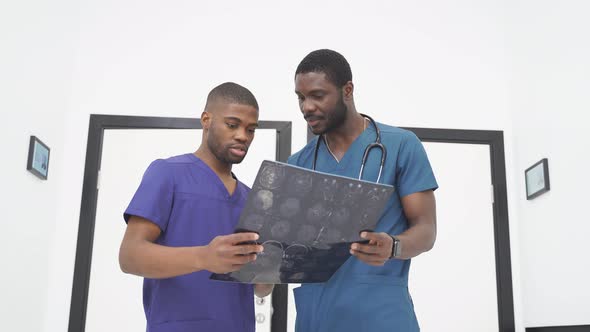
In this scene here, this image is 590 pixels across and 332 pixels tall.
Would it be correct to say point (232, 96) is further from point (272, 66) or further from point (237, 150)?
point (272, 66)

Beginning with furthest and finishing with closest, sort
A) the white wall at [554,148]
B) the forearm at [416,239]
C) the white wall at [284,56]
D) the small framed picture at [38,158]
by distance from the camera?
the white wall at [284,56], the small framed picture at [38,158], the white wall at [554,148], the forearm at [416,239]

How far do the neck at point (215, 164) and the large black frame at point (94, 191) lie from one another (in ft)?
4.49

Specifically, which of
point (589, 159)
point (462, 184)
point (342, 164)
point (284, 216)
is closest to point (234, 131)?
point (342, 164)

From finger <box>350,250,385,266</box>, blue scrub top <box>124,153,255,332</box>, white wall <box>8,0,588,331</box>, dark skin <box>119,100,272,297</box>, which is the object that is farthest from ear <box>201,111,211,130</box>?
white wall <box>8,0,588,331</box>

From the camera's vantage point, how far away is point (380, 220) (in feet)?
4.19

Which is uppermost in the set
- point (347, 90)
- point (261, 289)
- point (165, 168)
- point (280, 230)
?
point (347, 90)

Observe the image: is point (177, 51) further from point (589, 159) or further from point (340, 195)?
point (340, 195)

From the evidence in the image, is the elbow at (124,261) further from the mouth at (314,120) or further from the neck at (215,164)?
the mouth at (314,120)

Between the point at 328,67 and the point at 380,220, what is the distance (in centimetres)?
37

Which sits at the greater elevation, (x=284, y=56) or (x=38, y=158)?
(x=284, y=56)

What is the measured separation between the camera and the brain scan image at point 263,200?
0.98m

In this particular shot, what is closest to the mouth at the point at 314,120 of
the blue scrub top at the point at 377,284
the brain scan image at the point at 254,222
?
the blue scrub top at the point at 377,284

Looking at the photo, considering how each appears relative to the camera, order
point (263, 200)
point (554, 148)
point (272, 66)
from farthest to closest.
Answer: point (272, 66), point (554, 148), point (263, 200)

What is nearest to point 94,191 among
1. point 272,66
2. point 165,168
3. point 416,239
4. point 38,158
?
point 38,158
